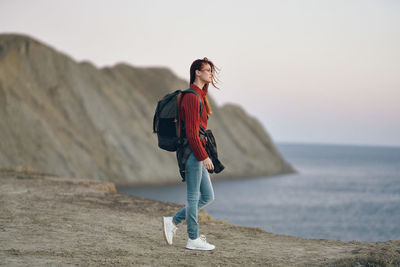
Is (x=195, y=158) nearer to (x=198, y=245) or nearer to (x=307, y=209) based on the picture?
(x=198, y=245)

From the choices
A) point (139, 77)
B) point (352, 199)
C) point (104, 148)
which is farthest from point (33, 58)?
point (352, 199)

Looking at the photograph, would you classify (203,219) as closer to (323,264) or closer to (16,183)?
(323,264)

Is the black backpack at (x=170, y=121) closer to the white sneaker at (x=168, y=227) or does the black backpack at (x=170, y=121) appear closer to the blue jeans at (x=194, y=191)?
the blue jeans at (x=194, y=191)

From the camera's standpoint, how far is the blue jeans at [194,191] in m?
5.56

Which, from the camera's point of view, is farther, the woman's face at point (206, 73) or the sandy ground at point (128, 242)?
the woman's face at point (206, 73)

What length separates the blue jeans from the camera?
18.2 ft

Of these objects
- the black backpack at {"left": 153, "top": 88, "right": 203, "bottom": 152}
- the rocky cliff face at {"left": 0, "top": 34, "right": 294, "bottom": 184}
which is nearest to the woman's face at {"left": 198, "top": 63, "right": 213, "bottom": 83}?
the black backpack at {"left": 153, "top": 88, "right": 203, "bottom": 152}

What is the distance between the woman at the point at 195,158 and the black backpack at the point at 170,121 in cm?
7

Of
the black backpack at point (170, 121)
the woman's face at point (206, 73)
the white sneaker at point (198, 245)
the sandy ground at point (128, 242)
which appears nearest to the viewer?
the sandy ground at point (128, 242)

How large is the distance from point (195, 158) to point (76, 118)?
1401 inches

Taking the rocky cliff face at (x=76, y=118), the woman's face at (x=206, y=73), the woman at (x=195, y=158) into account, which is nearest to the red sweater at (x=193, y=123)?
the woman at (x=195, y=158)

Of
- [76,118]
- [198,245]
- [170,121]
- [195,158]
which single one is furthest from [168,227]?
[76,118]

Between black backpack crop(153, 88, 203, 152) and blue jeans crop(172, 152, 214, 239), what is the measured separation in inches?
10.7

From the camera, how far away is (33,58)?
40.2m
